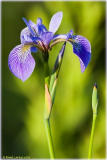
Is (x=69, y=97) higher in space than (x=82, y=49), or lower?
lower

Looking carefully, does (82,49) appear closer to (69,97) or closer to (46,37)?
(46,37)

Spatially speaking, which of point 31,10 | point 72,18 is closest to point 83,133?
point 72,18

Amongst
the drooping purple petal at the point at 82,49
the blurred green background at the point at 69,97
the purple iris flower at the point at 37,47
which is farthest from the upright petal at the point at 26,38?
the blurred green background at the point at 69,97

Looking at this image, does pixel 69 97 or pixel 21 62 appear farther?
pixel 69 97

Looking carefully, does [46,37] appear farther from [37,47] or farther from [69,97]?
[69,97]

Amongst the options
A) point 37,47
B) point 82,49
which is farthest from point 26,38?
point 82,49

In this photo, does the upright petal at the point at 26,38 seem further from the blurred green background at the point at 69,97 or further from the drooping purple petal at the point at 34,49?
the blurred green background at the point at 69,97

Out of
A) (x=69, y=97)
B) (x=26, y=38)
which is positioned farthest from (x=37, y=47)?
(x=69, y=97)
